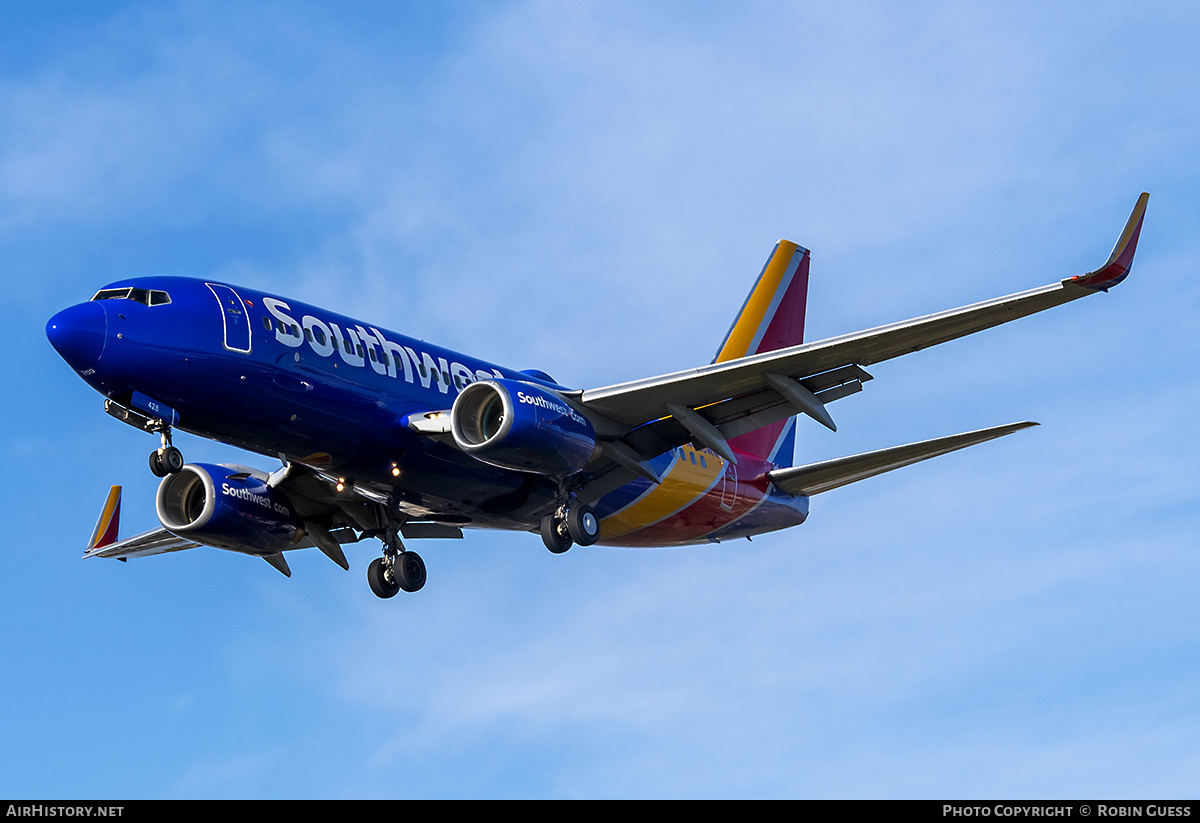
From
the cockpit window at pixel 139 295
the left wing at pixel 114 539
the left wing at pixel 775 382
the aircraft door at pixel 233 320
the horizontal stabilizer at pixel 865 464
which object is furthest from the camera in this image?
the left wing at pixel 114 539

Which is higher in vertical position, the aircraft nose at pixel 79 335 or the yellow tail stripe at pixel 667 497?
the yellow tail stripe at pixel 667 497

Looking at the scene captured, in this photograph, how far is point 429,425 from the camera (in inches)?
1111

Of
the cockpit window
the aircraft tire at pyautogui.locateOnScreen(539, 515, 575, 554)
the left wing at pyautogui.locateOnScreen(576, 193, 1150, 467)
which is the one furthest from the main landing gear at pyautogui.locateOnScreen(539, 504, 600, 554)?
the cockpit window

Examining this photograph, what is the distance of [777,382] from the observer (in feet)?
92.9

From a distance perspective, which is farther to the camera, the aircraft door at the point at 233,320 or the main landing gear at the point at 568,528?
the main landing gear at the point at 568,528

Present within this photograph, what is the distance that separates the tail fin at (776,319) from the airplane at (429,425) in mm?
2176

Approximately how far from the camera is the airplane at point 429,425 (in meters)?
25.7

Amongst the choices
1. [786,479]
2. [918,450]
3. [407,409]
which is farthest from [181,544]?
[918,450]

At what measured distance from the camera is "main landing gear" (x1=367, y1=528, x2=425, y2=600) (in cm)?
3275

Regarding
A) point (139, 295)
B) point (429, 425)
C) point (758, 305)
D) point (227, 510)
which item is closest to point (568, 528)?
point (429, 425)

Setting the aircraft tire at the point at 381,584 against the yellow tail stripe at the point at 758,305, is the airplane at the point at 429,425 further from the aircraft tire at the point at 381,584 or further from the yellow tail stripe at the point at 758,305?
the yellow tail stripe at the point at 758,305

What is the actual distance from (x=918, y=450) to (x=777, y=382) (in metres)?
4.80

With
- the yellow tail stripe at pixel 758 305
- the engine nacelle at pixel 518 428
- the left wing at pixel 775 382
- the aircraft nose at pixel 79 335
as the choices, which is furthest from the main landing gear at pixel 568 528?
the aircraft nose at pixel 79 335

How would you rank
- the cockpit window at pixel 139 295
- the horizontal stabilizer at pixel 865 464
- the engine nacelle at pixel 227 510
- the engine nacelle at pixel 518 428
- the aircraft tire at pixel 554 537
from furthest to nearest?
the engine nacelle at pixel 227 510 → the aircraft tire at pixel 554 537 → the horizontal stabilizer at pixel 865 464 → the engine nacelle at pixel 518 428 → the cockpit window at pixel 139 295
